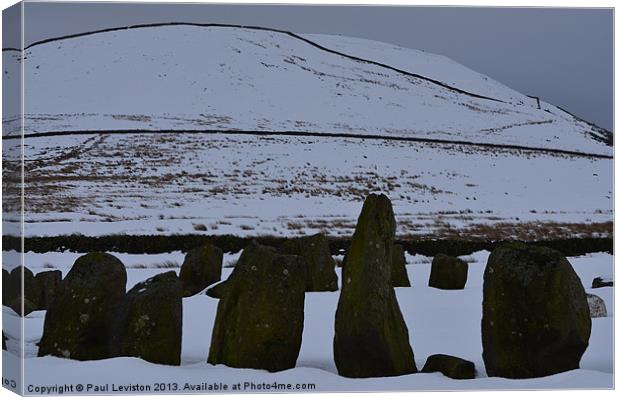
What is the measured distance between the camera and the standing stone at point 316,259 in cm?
1587

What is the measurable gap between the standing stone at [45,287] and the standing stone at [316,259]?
3.06 metres

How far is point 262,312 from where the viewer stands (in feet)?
45.6

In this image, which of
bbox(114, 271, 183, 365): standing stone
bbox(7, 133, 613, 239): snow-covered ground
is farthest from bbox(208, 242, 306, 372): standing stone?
bbox(7, 133, 613, 239): snow-covered ground

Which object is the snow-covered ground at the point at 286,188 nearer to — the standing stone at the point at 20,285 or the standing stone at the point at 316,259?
the standing stone at the point at 316,259

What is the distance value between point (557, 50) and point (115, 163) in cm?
649

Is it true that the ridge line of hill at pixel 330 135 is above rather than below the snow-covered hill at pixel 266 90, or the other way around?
below

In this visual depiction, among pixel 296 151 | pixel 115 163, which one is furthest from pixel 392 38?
pixel 115 163

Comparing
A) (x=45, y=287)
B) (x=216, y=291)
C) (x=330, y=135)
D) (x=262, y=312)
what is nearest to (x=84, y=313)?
(x=45, y=287)

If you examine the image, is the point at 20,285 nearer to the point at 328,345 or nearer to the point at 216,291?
the point at 216,291

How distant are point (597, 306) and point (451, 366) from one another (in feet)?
10.5

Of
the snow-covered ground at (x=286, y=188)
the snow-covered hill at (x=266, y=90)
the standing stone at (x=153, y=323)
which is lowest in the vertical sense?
the standing stone at (x=153, y=323)

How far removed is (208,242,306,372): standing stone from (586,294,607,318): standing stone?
15.7 ft

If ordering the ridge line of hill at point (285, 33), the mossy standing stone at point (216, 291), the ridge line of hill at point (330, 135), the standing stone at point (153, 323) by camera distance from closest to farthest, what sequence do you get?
the standing stone at point (153, 323) < the ridge line of hill at point (285, 33) < the ridge line of hill at point (330, 135) < the mossy standing stone at point (216, 291)

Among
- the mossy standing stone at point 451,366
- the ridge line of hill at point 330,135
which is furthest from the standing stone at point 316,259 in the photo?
the mossy standing stone at point 451,366
